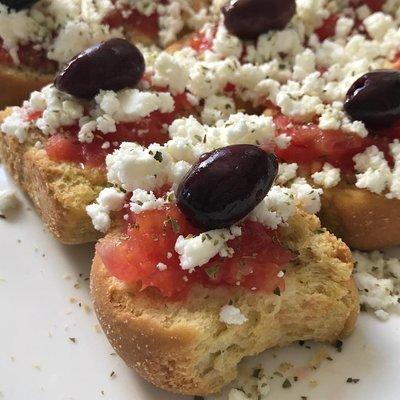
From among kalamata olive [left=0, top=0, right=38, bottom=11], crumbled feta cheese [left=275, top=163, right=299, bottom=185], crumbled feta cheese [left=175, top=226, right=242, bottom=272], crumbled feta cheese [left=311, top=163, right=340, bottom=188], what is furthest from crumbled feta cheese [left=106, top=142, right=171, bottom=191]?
kalamata olive [left=0, top=0, right=38, bottom=11]

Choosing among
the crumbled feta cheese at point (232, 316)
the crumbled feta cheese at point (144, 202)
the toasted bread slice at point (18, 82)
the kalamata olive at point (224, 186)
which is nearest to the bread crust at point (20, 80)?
the toasted bread slice at point (18, 82)

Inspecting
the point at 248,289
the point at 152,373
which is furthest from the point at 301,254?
the point at 152,373

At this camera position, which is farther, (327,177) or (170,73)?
(170,73)

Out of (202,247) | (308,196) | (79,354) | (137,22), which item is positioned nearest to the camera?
(202,247)

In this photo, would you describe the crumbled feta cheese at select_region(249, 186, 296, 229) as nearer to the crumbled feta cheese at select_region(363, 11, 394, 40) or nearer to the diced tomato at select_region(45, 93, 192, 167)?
the diced tomato at select_region(45, 93, 192, 167)

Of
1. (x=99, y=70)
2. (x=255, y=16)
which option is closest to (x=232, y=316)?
(x=99, y=70)

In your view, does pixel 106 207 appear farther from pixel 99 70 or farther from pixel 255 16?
pixel 255 16

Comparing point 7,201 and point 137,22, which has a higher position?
point 137,22
